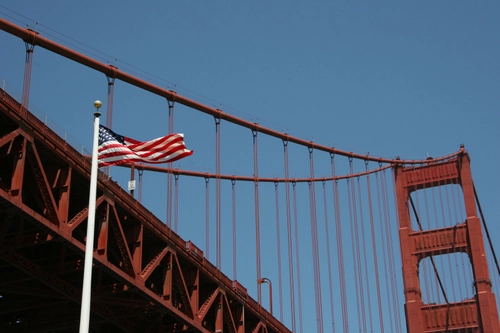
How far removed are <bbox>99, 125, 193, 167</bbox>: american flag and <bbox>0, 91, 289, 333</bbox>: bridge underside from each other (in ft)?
6.04

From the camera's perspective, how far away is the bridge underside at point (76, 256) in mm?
31562

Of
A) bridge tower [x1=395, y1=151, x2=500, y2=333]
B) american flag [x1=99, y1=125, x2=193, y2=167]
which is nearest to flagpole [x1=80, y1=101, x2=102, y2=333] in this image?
american flag [x1=99, y1=125, x2=193, y2=167]

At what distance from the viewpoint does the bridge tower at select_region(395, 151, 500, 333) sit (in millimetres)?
62531

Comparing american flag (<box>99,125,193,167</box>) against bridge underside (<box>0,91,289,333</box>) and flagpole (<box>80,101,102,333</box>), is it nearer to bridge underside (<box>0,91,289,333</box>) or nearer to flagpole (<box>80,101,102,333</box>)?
bridge underside (<box>0,91,289,333</box>)

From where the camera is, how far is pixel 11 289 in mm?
36094

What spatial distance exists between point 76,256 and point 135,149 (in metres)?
5.30

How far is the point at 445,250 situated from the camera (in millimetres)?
65875

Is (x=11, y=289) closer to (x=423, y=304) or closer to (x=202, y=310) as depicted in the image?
(x=202, y=310)

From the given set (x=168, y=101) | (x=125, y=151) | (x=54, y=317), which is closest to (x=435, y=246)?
(x=168, y=101)

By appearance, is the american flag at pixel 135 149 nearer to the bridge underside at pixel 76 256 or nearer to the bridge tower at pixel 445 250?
the bridge underside at pixel 76 256

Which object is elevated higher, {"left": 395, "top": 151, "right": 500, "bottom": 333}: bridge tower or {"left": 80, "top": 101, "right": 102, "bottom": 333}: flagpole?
{"left": 395, "top": 151, "right": 500, "bottom": 333}: bridge tower

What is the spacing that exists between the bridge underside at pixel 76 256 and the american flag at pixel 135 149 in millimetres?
1842

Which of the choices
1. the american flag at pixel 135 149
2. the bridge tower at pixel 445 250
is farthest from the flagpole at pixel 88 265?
the bridge tower at pixel 445 250

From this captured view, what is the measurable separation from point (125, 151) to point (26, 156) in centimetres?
350
